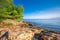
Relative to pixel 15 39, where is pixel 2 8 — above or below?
above

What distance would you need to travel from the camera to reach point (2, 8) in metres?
19.9

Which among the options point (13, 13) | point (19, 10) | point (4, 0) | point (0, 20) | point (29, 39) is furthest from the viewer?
point (19, 10)

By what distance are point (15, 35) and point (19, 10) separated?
87.6 ft

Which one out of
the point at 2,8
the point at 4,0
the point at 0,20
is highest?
the point at 4,0

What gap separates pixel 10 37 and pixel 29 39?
1967 mm

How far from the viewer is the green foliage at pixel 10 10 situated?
19925mm

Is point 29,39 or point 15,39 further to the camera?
point 29,39

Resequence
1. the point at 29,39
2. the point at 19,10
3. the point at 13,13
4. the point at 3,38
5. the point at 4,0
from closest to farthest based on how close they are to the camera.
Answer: the point at 3,38
the point at 29,39
the point at 4,0
the point at 13,13
the point at 19,10

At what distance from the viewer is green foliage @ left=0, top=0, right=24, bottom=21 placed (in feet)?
65.4

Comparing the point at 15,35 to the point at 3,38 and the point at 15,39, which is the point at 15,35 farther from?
the point at 3,38

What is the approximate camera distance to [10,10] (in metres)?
31.9

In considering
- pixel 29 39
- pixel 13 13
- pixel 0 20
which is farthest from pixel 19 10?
pixel 29 39

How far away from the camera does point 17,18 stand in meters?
33.0

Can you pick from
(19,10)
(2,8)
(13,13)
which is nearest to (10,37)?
(2,8)
